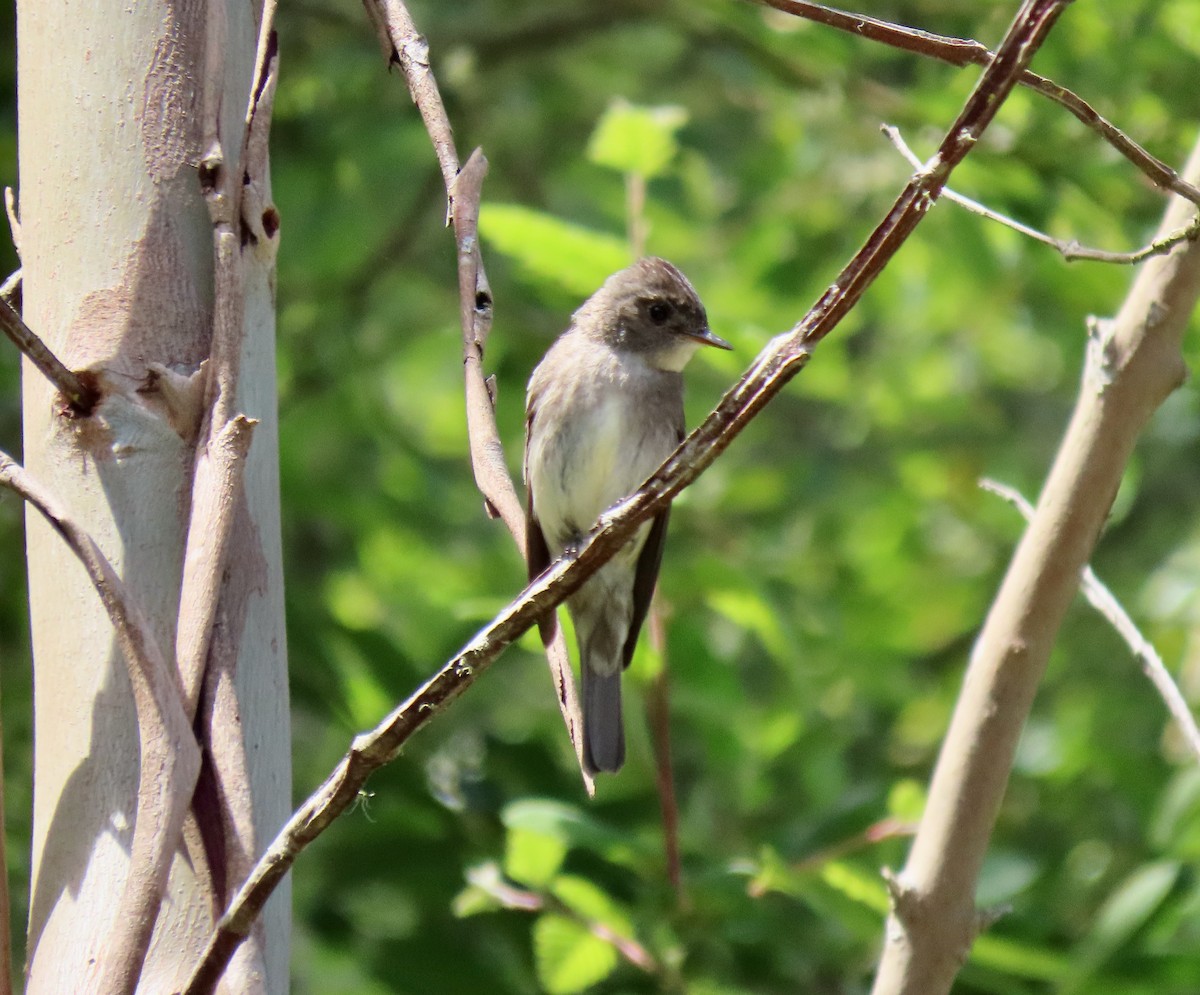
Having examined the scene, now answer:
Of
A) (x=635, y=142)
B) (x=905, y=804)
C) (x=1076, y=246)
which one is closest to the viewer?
(x=1076, y=246)

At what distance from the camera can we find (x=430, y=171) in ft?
17.7

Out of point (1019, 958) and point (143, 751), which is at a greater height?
point (1019, 958)

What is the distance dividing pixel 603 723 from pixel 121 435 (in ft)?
7.02

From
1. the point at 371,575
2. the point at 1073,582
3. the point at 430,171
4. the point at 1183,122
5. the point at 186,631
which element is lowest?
the point at 186,631

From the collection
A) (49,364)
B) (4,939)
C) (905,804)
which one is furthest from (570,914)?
(49,364)

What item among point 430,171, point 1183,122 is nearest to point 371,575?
point 430,171

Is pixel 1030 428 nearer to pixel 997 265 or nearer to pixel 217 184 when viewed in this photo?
pixel 997 265

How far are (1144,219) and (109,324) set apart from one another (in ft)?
12.3

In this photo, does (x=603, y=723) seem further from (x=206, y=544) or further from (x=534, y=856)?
(x=206, y=544)

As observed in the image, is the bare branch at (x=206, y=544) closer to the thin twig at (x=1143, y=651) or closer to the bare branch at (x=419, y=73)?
the bare branch at (x=419, y=73)

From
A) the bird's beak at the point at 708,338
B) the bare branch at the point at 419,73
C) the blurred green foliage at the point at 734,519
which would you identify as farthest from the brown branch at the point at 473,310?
the bird's beak at the point at 708,338

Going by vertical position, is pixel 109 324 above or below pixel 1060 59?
below

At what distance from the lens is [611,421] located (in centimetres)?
384

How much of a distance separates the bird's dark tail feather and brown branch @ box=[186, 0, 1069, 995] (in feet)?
6.72
